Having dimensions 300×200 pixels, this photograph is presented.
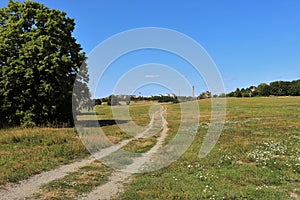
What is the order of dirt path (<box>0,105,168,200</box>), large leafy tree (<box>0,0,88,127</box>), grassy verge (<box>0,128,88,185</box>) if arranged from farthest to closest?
large leafy tree (<box>0,0,88,127</box>) → grassy verge (<box>0,128,88,185</box>) → dirt path (<box>0,105,168,200</box>)

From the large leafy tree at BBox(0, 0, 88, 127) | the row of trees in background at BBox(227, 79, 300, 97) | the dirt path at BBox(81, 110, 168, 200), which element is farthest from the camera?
the row of trees in background at BBox(227, 79, 300, 97)

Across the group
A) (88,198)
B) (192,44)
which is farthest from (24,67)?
(88,198)

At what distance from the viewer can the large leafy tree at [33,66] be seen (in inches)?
1167

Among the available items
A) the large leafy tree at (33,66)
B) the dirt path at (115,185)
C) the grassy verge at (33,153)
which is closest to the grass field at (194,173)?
the grassy verge at (33,153)

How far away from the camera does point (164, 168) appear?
13.5 meters

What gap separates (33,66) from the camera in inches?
1170

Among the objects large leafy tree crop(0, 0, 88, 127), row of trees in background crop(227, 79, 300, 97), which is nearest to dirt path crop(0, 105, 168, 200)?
large leafy tree crop(0, 0, 88, 127)

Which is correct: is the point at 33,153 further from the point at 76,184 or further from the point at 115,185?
the point at 115,185

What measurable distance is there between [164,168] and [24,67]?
72.7 ft

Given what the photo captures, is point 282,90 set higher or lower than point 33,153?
higher

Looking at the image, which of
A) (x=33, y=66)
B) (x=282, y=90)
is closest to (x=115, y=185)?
(x=33, y=66)

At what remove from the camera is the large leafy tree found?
29641mm

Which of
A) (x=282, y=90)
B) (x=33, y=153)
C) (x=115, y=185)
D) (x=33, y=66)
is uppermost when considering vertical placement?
(x=282, y=90)

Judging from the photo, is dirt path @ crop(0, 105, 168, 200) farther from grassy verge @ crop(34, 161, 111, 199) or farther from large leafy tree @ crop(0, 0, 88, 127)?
large leafy tree @ crop(0, 0, 88, 127)
